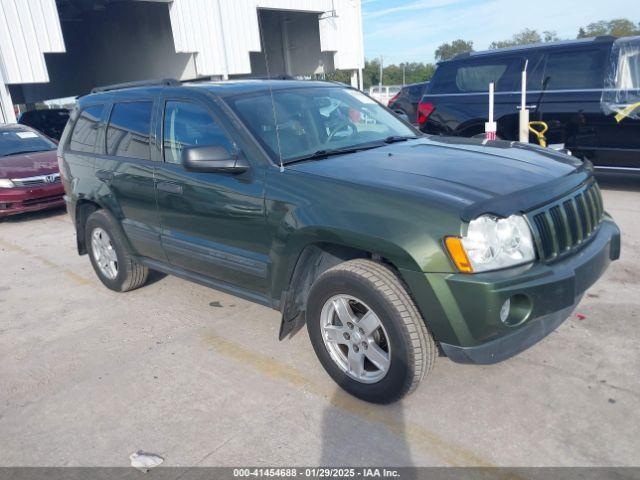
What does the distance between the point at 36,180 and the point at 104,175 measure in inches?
195

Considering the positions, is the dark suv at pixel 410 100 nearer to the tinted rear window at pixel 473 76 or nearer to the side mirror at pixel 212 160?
the tinted rear window at pixel 473 76

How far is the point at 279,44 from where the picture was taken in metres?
27.1

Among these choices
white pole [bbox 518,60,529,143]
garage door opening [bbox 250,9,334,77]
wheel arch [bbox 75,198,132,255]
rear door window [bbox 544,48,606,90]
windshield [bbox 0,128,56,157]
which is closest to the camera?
wheel arch [bbox 75,198,132,255]

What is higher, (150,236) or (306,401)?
(150,236)

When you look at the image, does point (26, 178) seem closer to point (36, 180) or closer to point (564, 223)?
point (36, 180)

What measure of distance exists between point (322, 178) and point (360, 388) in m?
1.22

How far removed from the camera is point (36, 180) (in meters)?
8.69

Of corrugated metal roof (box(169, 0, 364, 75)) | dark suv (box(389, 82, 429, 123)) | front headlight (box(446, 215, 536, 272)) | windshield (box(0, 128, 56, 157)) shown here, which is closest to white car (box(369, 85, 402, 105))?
corrugated metal roof (box(169, 0, 364, 75))

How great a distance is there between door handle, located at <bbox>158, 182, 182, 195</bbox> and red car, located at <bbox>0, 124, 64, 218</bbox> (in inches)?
227

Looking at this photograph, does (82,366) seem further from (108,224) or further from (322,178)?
(322,178)

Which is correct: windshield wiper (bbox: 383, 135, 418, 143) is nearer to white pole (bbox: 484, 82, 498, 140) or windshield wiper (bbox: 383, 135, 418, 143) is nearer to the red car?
white pole (bbox: 484, 82, 498, 140)

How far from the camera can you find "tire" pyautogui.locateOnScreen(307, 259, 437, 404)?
2.71 metres

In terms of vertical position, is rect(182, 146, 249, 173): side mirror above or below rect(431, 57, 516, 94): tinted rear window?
below

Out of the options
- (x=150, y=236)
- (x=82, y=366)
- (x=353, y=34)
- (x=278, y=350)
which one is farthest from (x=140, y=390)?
(x=353, y=34)
